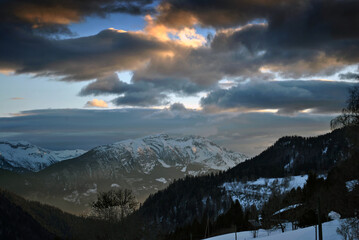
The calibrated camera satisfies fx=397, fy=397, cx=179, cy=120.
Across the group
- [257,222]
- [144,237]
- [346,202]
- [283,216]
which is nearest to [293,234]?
[346,202]

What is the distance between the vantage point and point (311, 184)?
106 metres

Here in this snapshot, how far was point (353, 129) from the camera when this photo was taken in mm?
28828

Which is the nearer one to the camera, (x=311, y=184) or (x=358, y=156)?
(x=358, y=156)

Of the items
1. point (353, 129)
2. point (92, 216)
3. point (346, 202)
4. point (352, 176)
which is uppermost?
point (353, 129)

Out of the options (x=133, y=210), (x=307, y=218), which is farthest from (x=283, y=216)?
(x=133, y=210)

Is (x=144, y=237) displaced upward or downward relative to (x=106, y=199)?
downward

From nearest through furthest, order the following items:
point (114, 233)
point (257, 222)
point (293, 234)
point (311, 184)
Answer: point (293, 234)
point (114, 233)
point (311, 184)
point (257, 222)

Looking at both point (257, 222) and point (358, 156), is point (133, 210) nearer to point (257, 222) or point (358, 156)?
point (257, 222)

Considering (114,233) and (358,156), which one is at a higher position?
(358,156)

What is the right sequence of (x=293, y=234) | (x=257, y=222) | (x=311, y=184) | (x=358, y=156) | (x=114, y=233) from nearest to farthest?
(x=358, y=156)
(x=293, y=234)
(x=114, y=233)
(x=311, y=184)
(x=257, y=222)

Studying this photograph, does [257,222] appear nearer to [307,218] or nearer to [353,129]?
[307,218]

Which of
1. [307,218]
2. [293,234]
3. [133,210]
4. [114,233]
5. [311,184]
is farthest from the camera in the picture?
[311,184]

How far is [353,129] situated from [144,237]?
7133 cm

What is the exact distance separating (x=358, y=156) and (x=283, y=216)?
2680 inches
